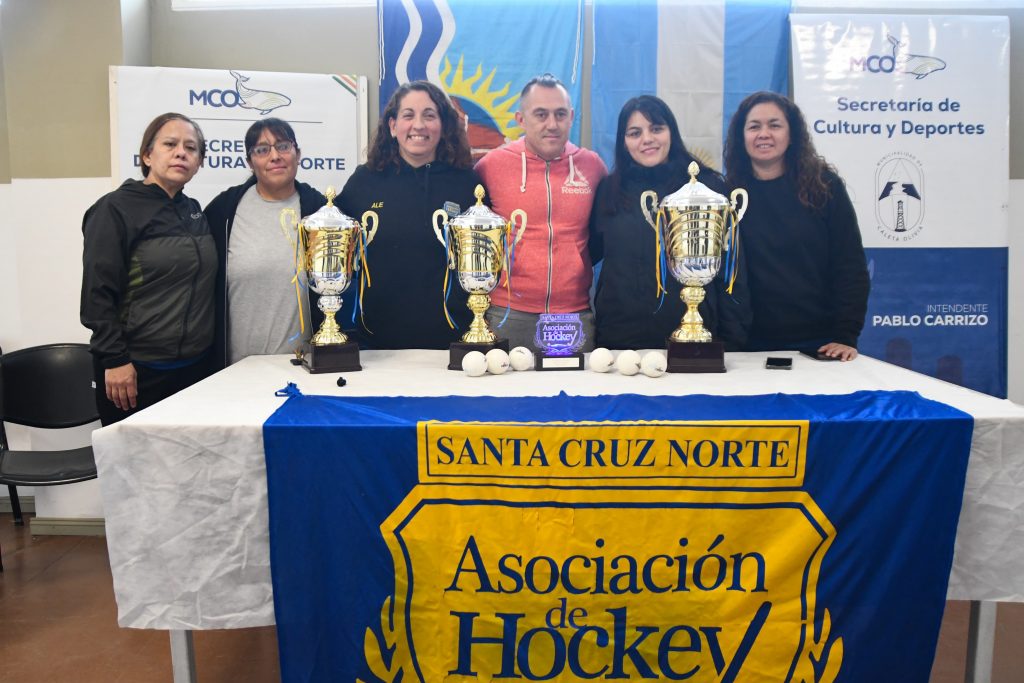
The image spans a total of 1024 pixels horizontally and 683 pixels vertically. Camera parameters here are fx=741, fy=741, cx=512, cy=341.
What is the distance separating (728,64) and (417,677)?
8.42 ft

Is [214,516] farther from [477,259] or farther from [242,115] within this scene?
[242,115]

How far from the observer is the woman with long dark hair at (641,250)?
8.79 ft

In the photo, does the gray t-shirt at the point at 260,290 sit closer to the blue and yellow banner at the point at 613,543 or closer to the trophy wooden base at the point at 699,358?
the blue and yellow banner at the point at 613,543

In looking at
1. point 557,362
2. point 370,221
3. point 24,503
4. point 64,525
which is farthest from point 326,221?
point 24,503

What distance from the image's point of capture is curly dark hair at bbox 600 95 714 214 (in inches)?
106

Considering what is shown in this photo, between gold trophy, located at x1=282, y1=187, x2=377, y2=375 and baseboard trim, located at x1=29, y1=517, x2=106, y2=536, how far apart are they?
5.04 ft

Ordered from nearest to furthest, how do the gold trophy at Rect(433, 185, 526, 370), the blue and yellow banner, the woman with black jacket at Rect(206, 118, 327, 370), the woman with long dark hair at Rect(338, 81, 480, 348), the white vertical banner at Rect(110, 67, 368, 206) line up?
1. the blue and yellow banner
2. the gold trophy at Rect(433, 185, 526, 370)
3. the woman with black jacket at Rect(206, 118, 327, 370)
4. the woman with long dark hair at Rect(338, 81, 480, 348)
5. the white vertical banner at Rect(110, 67, 368, 206)

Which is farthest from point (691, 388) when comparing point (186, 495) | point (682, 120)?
point (682, 120)

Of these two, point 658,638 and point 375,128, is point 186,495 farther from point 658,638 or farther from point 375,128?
point 375,128

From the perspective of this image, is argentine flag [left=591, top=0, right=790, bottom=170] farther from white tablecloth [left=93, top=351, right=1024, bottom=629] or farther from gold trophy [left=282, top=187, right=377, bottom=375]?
white tablecloth [left=93, top=351, right=1024, bottom=629]

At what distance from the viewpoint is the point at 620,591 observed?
1.52 metres

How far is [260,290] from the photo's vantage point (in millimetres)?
2387

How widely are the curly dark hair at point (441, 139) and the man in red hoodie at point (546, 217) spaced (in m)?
0.16

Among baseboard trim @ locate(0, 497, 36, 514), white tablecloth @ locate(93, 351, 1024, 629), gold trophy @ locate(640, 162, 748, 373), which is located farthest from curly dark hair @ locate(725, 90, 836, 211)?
baseboard trim @ locate(0, 497, 36, 514)
